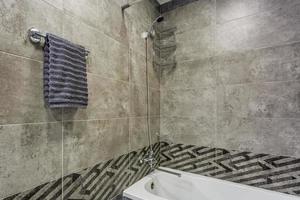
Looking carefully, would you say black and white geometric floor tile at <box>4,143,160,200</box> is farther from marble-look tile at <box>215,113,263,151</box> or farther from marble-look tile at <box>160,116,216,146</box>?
marble-look tile at <box>215,113,263,151</box>

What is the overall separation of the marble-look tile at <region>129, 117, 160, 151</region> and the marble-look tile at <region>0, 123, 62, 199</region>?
29.6 inches

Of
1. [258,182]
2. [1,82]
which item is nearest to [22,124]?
[1,82]

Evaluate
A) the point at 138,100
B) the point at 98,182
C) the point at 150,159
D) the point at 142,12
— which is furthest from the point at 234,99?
the point at 98,182

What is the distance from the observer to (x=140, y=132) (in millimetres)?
1818

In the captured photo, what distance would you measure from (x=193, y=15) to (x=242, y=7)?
511 mm

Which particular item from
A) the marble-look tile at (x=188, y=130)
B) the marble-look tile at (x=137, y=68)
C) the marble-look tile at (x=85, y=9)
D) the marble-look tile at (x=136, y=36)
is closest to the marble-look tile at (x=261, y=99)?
the marble-look tile at (x=188, y=130)

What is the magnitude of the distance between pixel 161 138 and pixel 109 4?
5.23 ft

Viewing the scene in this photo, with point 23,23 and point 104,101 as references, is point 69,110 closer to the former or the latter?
point 104,101

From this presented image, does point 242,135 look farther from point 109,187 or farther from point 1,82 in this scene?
point 1,82

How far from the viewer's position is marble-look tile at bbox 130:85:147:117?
1.71 metres

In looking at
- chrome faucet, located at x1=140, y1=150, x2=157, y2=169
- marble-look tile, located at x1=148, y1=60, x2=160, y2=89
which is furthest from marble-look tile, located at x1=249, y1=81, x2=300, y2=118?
chrome faucet, located at x1=140, y1=150, x2=157, y2=169

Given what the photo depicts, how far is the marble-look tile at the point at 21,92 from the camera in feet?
2.67

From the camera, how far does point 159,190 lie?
1.91 meters

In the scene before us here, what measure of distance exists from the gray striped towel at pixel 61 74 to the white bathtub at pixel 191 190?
1042mm
